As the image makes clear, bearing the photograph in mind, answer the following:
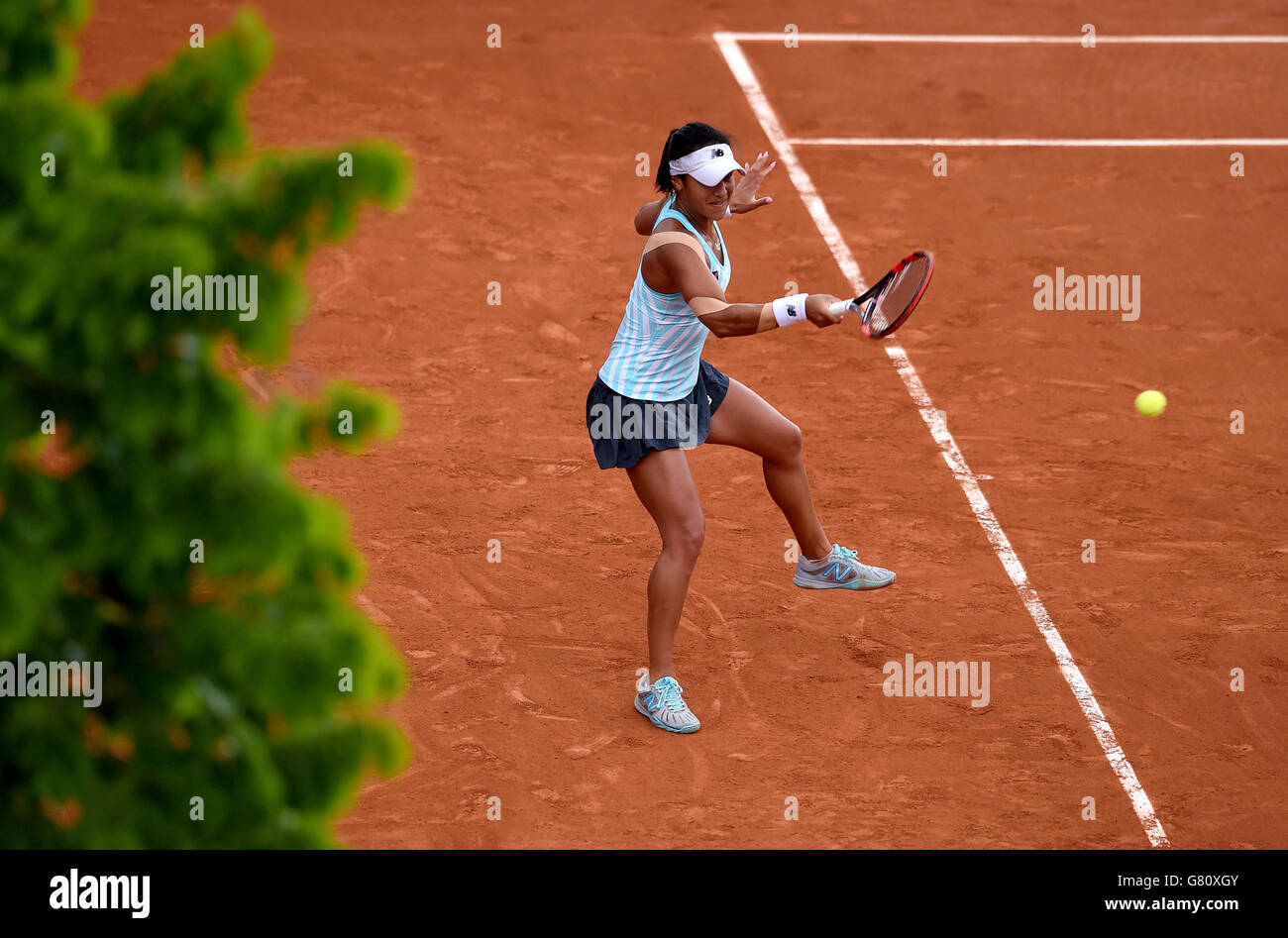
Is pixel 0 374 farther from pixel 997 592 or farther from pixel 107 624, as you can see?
pixel 997 592

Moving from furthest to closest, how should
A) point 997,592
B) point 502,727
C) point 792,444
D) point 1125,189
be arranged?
point 1125,189
point 997,592
point 792,444
point 502,727

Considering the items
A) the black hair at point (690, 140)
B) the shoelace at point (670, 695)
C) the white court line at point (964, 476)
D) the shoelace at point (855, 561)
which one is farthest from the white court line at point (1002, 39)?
the shoelace at point (670, 695)

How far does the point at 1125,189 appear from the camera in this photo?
11977 millimetres

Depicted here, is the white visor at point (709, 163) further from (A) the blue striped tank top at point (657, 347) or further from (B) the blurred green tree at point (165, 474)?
(B) the blurred green tree at point (165, 474)

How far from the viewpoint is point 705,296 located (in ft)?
19.3

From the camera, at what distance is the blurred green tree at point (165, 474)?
99.5 inches

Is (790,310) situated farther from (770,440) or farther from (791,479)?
(791,479)

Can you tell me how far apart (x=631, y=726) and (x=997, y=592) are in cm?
209

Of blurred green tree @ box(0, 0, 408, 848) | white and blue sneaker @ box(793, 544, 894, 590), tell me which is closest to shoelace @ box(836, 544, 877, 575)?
white and blue sneaker @ box(793, 544, 894, 590)

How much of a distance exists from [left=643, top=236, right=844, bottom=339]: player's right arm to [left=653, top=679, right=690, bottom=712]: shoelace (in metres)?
1.50

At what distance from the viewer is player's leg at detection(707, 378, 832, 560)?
Answer: 6.64 meters

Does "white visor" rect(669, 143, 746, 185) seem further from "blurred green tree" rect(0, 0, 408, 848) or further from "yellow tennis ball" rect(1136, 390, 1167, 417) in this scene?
"yellow tennis ball" rect(1136, 390, 1167, 417)

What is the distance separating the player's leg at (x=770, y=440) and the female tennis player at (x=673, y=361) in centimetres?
14
